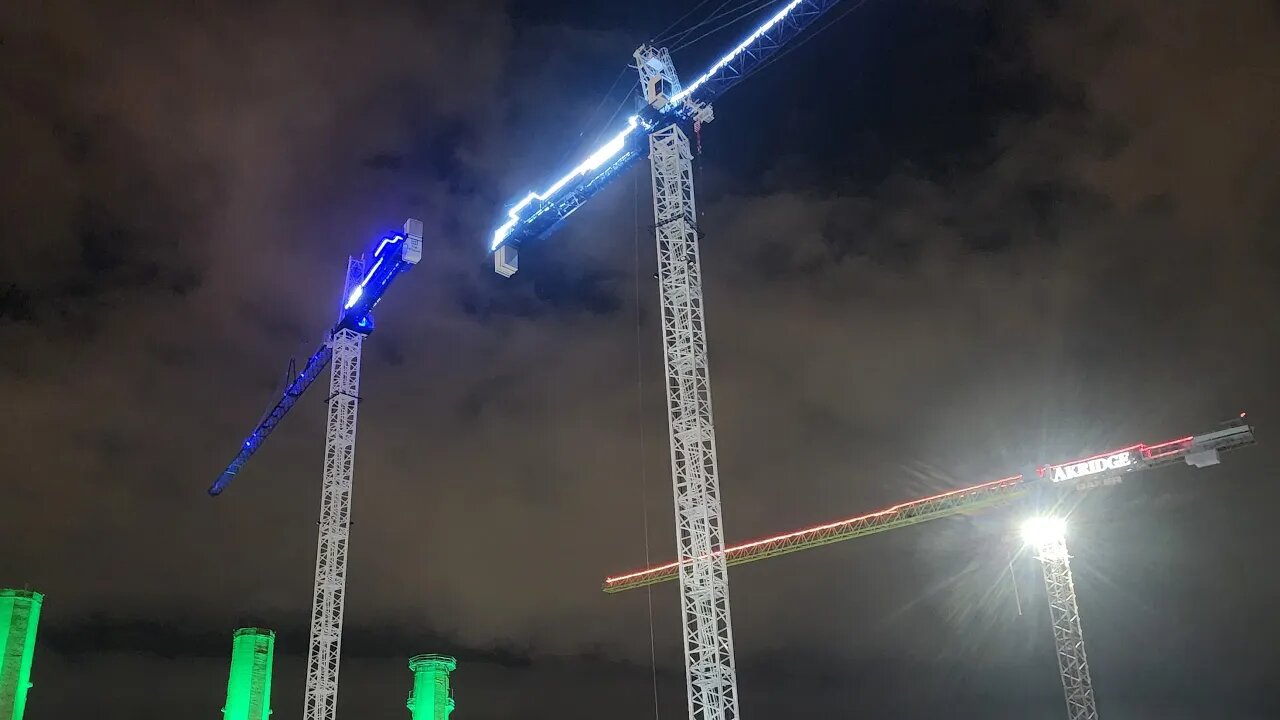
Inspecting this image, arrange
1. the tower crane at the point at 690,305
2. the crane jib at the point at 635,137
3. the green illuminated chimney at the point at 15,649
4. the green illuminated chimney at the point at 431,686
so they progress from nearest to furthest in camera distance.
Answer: the green illuminated chimney at the point at 15,649 < the green illuminated chimney at the point at 431,686 < the tower crane at the point at 690,305 < the crane jib at the point at 635,137

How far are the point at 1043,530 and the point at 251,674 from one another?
60343 millimetres

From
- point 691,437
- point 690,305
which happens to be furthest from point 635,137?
point 691,437

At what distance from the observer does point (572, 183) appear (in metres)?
61.0

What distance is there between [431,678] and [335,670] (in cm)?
2578

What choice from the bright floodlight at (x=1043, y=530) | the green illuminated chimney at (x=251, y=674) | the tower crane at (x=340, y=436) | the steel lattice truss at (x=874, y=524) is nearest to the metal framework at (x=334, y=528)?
the tower crane at (x=340, y=436)

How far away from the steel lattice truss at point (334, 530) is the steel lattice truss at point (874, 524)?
37676mm

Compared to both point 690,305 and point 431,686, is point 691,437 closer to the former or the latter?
point 690,305

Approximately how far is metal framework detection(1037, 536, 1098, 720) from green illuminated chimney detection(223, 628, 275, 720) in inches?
2242

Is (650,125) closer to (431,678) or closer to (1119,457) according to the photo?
(431,678)

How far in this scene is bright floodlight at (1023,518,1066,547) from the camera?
7400cm

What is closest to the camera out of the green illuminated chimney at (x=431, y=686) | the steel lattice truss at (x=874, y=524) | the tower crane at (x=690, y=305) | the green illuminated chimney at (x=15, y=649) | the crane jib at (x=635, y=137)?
the green illuminated chimney at (x=15, y=649)

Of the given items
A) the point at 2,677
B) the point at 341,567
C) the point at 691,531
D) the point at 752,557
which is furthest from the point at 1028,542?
the point at 2,677

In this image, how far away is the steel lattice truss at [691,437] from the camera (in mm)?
41094

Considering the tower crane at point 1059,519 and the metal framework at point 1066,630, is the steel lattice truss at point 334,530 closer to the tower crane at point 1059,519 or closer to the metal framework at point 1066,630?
the tower crane at point 1059,519
